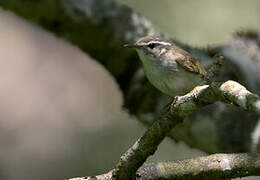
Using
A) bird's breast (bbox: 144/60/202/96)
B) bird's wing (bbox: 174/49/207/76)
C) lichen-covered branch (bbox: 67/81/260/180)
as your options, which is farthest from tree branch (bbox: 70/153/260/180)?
bird's wing (bbox: 174/49/207/76)

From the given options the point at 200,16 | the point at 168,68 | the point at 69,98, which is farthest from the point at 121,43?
the point at 69,98

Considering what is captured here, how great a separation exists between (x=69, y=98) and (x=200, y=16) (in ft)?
6.41

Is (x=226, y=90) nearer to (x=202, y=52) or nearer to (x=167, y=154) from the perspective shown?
(x=202, y=52)

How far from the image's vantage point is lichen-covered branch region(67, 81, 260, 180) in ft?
7.93

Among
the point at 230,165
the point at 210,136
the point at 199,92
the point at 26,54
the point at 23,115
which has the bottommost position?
the point at 23,115

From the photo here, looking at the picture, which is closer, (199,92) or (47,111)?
(199,92)

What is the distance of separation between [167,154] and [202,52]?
236 centimetres

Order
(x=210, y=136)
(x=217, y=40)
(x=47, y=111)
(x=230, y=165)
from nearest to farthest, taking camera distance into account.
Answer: (x=230, y=165) → (x=210, y=136) → (x=217, y=40) → (x=47, y=111)

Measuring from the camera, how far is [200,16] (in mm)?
6844

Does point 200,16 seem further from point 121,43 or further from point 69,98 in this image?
point 121,43

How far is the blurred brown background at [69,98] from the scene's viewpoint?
6.88 metres

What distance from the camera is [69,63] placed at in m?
7.79

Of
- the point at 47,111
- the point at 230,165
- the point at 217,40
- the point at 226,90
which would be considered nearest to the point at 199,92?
the point at 226,90

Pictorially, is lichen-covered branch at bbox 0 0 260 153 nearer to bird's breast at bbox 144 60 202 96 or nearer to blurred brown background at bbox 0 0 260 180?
bird's breast at bbox 144 60 202 96
